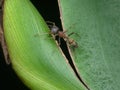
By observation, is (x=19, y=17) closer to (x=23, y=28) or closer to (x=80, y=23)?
(x=23, y=28)

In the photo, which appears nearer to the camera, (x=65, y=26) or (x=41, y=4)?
(x=65, y=26)

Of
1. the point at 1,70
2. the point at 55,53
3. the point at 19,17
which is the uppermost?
the point at 19,17

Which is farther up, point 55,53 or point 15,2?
point 15,2

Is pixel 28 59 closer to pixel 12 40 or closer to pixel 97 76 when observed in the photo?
pixel 12 40

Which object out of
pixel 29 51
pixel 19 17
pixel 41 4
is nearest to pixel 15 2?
pixel 19 17
